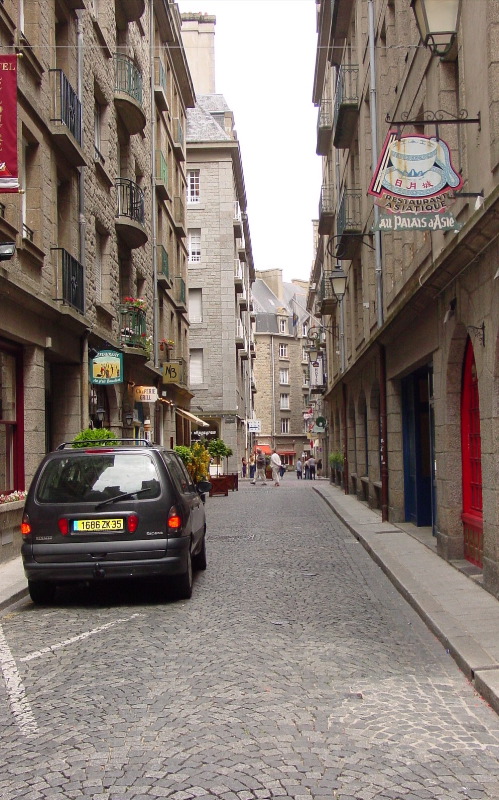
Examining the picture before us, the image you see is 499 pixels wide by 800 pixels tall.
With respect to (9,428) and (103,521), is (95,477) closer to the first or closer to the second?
(103,521)

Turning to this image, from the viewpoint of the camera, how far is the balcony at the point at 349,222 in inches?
895

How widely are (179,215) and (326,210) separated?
591 cm

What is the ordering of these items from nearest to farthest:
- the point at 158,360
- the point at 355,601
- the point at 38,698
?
the point at 38,698, the point at 355,601, the point at 158,360

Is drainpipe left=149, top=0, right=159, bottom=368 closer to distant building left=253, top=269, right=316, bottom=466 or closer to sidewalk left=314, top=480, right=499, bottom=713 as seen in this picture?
sidewalk left=314, top=480, right=499, bottom=713

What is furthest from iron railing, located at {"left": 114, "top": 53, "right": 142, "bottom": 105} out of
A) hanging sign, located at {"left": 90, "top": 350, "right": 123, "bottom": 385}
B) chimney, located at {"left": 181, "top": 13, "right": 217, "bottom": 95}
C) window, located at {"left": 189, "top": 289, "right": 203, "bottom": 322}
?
chimney, located at {"left": 181, "top": 13, "right": 217, "bottom": 95}

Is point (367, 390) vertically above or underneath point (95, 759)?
above

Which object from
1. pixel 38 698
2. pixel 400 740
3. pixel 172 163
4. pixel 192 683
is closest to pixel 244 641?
pixel 192 683

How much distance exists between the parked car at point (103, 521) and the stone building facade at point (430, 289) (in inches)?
126

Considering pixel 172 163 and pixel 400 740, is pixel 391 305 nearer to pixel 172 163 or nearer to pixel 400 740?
pixel 400 740

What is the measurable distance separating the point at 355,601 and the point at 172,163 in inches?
1081

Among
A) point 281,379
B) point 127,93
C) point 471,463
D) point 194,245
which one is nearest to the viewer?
point 471,463

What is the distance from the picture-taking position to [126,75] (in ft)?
72.2

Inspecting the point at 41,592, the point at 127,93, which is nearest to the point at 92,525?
the point at 41,592

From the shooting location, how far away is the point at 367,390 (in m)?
21.9
